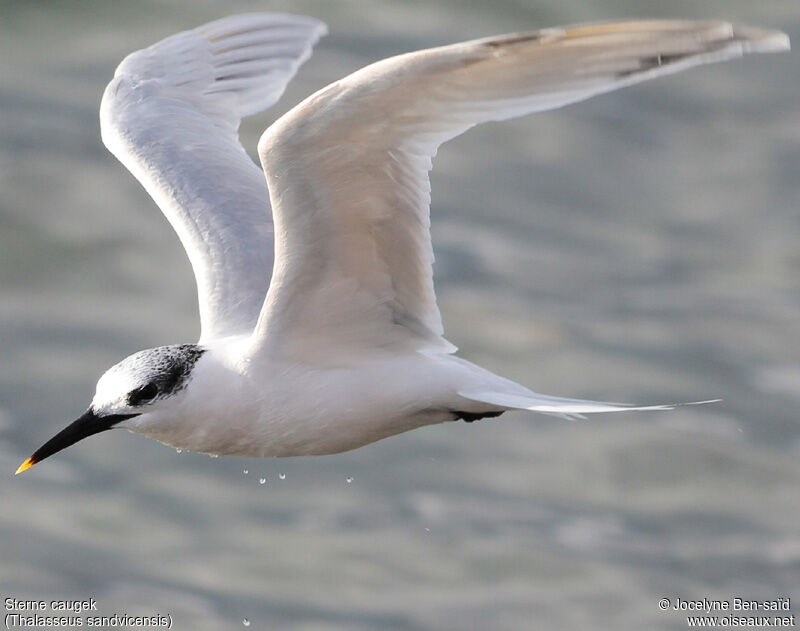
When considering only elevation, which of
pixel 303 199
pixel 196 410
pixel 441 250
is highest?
pixel 303 199

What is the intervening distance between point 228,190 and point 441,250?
184 inches

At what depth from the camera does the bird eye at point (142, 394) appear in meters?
5.15

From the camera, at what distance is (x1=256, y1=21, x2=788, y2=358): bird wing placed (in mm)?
3855

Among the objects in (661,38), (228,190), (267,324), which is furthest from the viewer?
(228,190)

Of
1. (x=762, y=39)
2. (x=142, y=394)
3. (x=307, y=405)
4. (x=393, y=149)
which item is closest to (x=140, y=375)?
(x=142, y=394)

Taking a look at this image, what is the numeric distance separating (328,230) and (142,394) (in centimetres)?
98

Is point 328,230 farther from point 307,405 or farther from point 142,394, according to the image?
point 142,394

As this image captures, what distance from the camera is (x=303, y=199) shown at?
461 centimetres

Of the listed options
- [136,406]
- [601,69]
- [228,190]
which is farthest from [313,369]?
[601,69]

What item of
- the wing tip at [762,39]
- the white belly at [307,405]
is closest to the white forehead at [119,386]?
the white belly at [307,405]

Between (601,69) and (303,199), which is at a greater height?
(601,69)

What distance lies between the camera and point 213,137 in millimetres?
6965

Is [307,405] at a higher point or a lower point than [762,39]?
lower

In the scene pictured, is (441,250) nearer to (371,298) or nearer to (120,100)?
(120,100)
